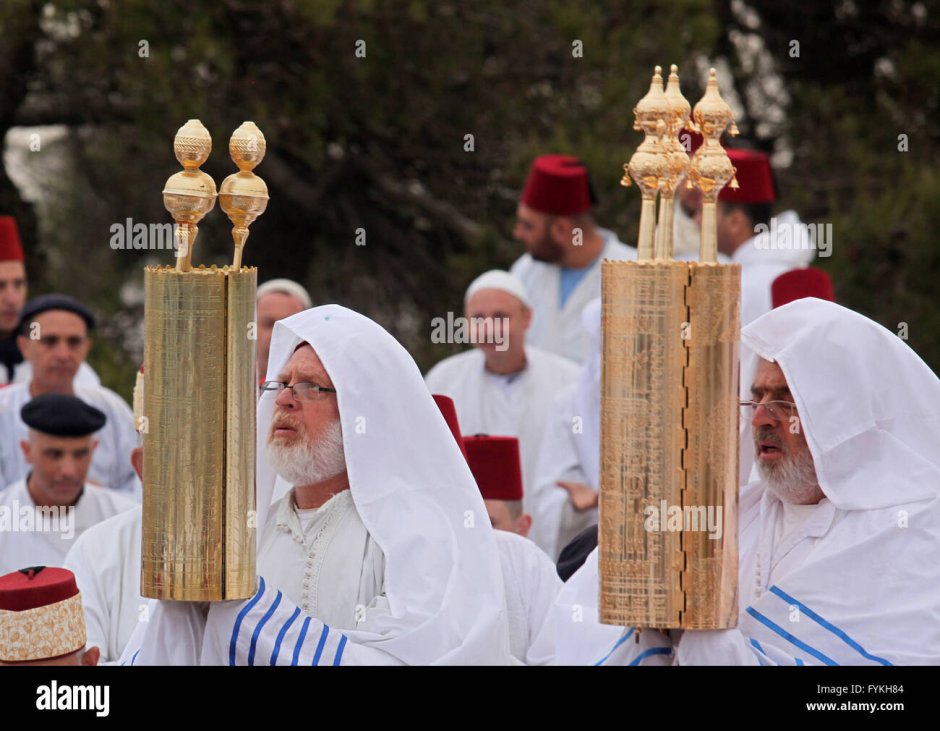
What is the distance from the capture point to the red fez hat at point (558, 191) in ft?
30.3

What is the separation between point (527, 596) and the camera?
5492mm

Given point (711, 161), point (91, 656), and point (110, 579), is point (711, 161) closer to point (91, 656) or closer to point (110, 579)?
point (91, 656)

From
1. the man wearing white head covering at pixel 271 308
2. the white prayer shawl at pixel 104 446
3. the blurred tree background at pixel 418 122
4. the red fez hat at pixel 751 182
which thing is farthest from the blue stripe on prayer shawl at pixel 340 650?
the blurred tree background at pixel 418 122

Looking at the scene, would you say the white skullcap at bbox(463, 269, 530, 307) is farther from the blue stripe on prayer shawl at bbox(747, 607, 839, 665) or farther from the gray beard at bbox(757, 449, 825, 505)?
the blue stripe on prayer shawl at bbox(747, 607, 839, 665)

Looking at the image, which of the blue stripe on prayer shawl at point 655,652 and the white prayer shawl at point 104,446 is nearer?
the blue stripe on prayer shawl at point 655,652

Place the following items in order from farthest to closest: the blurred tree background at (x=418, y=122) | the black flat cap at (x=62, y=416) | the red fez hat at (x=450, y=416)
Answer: the blurred tree background at (x=418, y=122), the black flat cap at (x=62, y=416), the red fez hat at (x=450, y=416)

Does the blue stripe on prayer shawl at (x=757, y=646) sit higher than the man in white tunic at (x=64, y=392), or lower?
lower

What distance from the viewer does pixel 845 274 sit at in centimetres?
1105

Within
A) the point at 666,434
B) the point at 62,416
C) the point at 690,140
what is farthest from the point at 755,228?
the point at 666,434

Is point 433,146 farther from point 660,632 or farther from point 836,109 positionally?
point 660,632

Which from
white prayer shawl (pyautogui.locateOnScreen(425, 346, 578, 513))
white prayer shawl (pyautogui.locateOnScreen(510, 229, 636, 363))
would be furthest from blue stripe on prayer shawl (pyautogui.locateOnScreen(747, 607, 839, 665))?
white prayer shawl (pyautogui.locateOnScreen(510, 229, 636, 363))

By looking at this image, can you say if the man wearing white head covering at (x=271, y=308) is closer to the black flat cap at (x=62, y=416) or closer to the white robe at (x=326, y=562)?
the black flat cap at (x=62, y=416)

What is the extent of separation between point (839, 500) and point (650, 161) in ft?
4.73

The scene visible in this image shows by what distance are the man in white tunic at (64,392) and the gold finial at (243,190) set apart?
3.95 m
